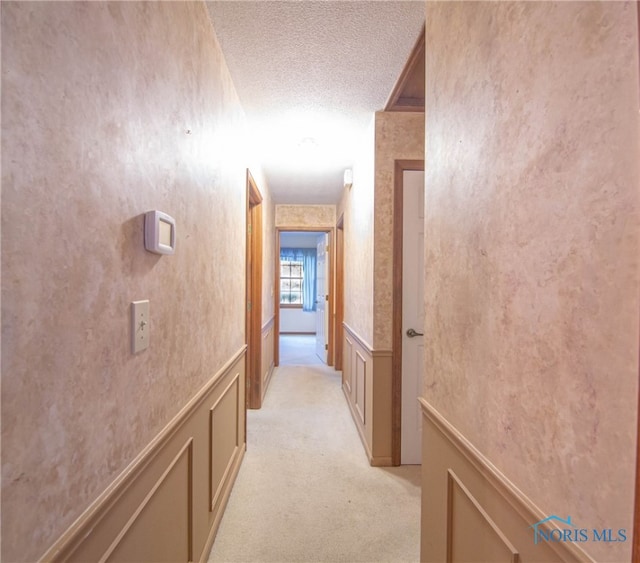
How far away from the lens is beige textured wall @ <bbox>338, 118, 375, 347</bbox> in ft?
8.34

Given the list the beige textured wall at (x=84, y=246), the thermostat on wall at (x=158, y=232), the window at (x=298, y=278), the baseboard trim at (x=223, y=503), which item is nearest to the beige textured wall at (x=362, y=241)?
the baseboard trim at (x=223, y=503)

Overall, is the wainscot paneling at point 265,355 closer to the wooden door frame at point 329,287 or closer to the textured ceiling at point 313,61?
the wooden door frame at point 329,287

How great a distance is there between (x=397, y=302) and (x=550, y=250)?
1742 mm

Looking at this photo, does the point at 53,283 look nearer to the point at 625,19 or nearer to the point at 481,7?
the point at 625,19

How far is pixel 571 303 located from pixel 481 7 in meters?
0.85

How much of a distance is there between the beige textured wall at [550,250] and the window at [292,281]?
24.3ft

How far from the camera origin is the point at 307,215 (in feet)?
16.9

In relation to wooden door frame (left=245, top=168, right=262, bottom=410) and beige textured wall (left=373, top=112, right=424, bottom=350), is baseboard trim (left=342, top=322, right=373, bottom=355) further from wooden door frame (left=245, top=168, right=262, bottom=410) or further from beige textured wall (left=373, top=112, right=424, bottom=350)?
wooden door frame (left=245, top=168, right=262, bottom=410)

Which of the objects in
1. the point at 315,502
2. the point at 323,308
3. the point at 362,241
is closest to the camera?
the point at 315,502

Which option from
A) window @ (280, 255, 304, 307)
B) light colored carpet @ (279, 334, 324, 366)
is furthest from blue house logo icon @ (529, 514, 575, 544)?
window @ (280, 255, 304, 307)

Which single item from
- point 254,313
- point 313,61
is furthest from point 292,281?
point 313,61

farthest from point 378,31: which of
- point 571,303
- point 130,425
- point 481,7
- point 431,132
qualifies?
point 130,425

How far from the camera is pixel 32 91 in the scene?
0.56 meters

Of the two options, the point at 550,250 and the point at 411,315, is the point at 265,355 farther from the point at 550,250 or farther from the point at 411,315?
the point at 550,250
